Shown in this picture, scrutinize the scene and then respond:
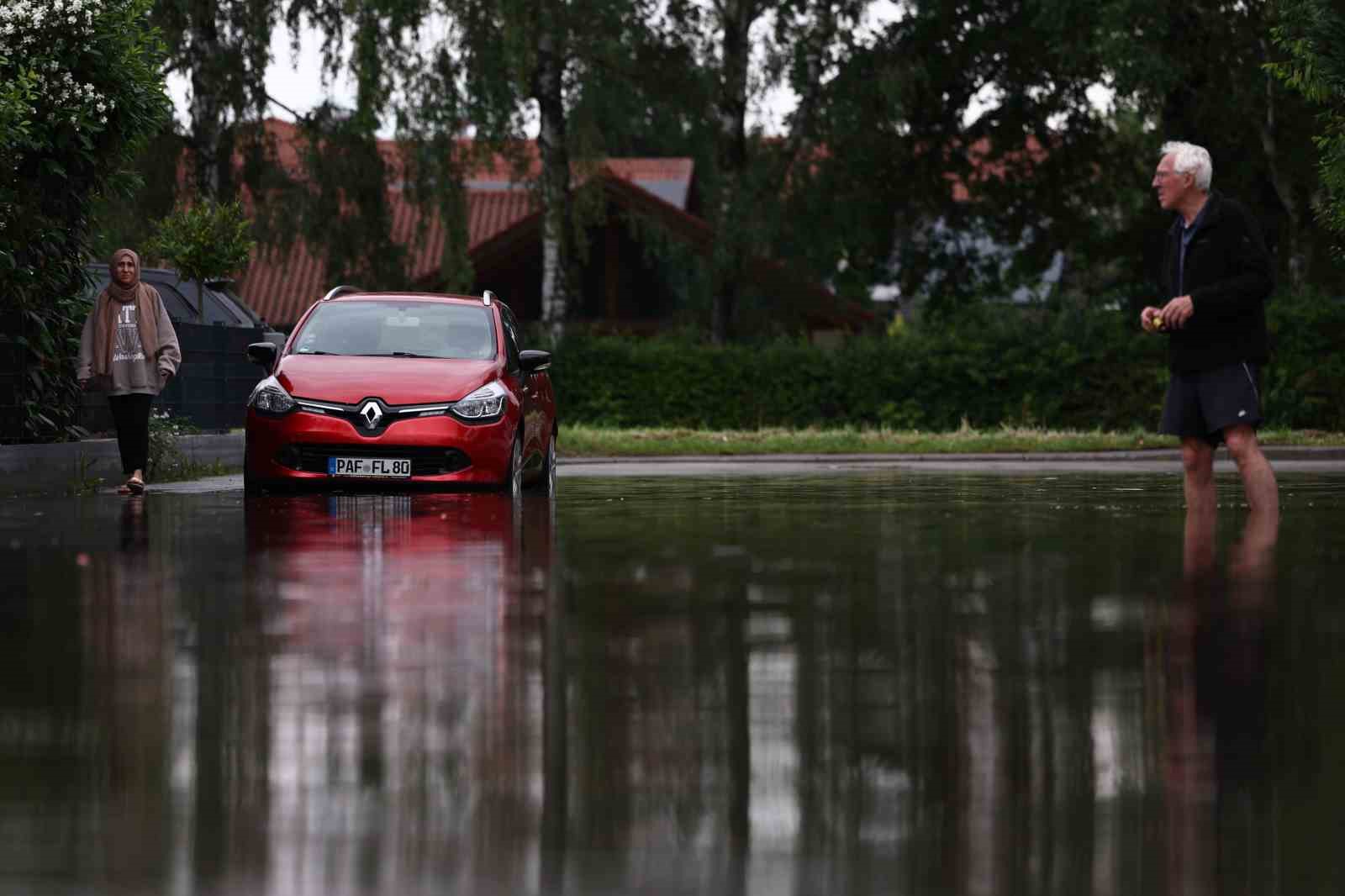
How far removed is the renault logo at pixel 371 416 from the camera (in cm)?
1594

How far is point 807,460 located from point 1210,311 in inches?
679

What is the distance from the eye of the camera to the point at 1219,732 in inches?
257

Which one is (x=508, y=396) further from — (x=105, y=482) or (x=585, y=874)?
(x=585, y=874)

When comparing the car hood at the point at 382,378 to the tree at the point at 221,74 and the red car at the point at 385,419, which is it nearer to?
the red car at the point at 385,419

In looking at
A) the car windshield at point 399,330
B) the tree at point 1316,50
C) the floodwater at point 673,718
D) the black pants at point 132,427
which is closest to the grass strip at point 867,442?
the tree at point 1316,50

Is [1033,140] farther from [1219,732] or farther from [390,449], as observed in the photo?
[1219,732]

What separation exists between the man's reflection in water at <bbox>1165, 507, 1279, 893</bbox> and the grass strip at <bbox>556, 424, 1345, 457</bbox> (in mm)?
19511

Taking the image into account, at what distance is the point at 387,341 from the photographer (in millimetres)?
17562

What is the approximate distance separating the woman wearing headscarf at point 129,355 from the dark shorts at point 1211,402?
331 inches

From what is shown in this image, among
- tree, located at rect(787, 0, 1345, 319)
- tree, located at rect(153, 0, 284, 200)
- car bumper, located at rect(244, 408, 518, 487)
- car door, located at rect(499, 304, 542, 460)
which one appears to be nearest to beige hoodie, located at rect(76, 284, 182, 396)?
car bumper, located at rect(244, 408, 518, 487)

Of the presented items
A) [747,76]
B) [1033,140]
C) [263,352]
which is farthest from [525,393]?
[1033,140]

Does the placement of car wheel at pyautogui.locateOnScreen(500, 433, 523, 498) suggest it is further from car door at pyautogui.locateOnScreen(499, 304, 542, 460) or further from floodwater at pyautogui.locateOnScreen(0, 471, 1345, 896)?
floodwater at pyautogui.locateOnScreen(0, 471, 1345, 896)

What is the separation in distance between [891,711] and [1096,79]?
40622 millimetres

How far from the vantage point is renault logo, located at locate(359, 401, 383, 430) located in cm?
1594
